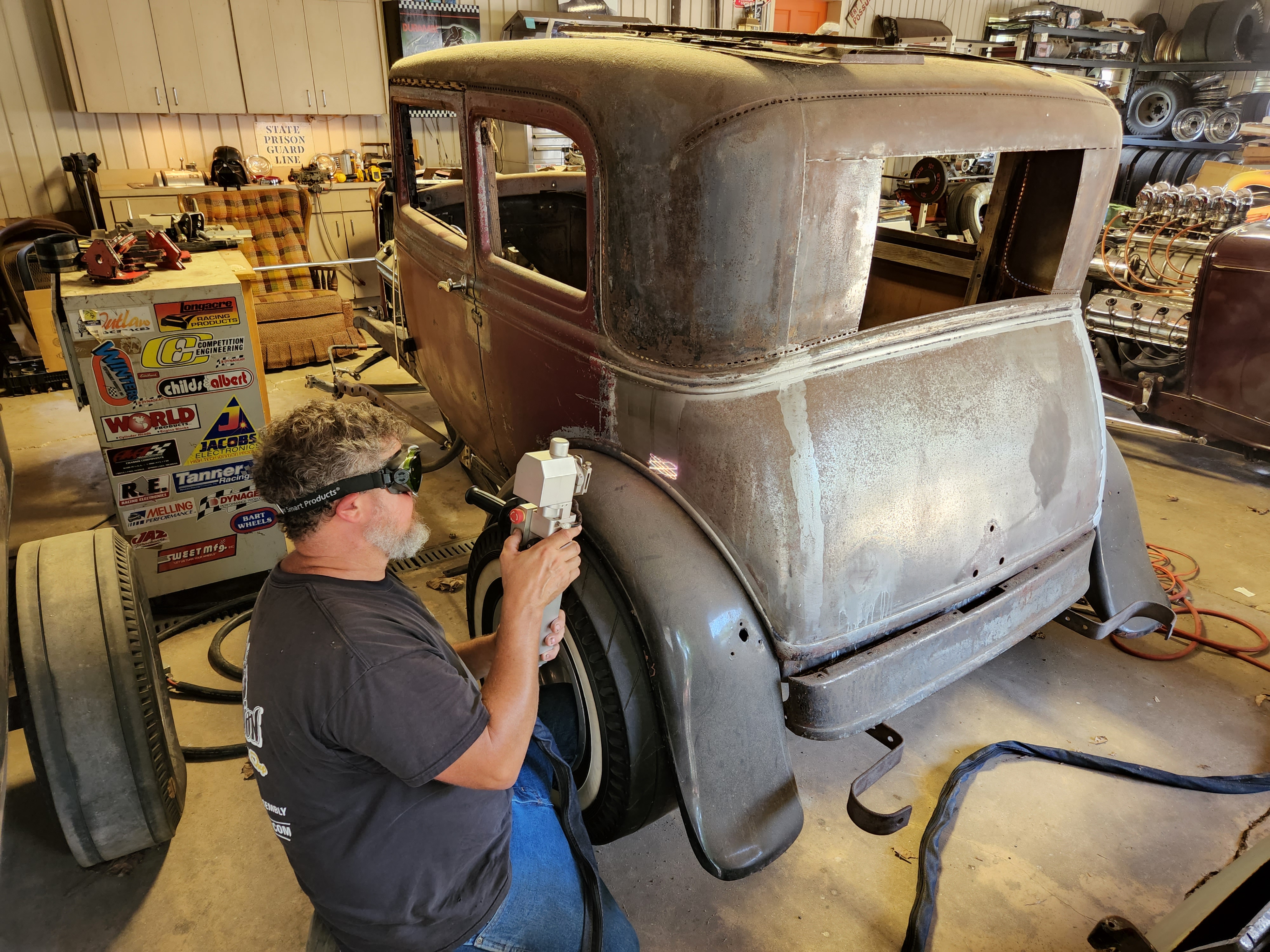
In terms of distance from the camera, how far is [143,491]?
10.2 ft

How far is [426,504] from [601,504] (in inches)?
101

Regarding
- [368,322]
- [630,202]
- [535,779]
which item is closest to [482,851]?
[535,779]

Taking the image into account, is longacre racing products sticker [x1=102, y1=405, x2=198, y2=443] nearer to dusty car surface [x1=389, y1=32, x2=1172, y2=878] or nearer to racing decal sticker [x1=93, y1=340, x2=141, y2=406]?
racing decal sticker [x1=93, y1=340, x2=141, y2=406]

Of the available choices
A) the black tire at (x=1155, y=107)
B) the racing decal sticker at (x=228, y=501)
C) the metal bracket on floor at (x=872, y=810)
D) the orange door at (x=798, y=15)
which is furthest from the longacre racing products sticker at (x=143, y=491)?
the black tire at (x=1155, y=107)

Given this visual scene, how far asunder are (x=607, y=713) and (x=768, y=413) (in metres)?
0.88

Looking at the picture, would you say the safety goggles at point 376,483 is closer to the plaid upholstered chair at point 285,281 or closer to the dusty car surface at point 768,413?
the dusty car surface at point 768,413

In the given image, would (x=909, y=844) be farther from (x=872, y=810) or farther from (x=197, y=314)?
(x=197, y=314)

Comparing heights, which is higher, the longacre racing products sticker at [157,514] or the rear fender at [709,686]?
the rear fender at [709,686]

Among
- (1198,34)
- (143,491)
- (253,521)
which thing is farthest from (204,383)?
(1198,34)

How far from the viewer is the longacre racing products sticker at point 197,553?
128 inches

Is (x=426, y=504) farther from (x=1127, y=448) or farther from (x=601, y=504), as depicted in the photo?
(x=1127, y=448)

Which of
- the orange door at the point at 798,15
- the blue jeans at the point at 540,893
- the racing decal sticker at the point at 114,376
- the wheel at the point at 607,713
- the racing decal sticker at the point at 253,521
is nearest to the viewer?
the blue jeans at the point at 540,893

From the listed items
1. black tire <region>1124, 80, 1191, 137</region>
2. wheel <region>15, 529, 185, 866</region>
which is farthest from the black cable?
black tire <region>1124, 80, 1191, 137</region>

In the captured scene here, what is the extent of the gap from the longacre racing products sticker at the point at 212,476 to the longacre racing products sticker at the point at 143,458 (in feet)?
0.22
